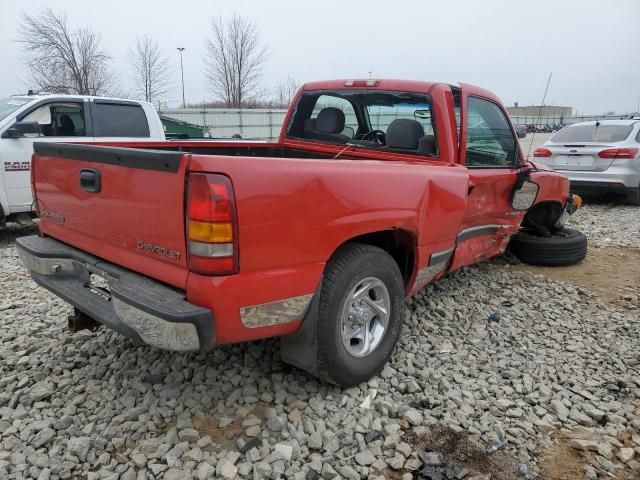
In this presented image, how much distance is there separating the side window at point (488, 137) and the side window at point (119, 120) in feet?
17.4

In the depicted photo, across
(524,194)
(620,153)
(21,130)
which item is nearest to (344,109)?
(524,194)

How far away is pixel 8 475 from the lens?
7.27 ft

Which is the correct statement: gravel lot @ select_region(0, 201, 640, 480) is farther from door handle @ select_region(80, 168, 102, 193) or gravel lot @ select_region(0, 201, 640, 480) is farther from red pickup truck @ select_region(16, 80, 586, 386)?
door handle @ select_region(80, 168, 102, 193)

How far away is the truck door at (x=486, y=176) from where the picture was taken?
3.68 meters

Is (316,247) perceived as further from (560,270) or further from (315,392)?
(560,270)

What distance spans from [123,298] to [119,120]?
5.77 metres

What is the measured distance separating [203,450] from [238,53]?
31520 mm

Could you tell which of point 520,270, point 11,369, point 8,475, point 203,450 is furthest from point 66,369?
point 520,270

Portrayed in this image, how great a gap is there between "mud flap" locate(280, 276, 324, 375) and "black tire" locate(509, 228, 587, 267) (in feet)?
11.9

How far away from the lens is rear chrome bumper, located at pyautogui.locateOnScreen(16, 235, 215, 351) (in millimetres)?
2068

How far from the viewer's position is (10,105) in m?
6.53

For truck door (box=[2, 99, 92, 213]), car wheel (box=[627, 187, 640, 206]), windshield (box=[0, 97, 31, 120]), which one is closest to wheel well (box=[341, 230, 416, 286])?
truck door (box=[2, 99, 92, 213])

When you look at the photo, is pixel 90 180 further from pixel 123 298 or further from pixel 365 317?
pixel 365 317

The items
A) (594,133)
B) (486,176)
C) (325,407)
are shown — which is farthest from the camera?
(594,133)
